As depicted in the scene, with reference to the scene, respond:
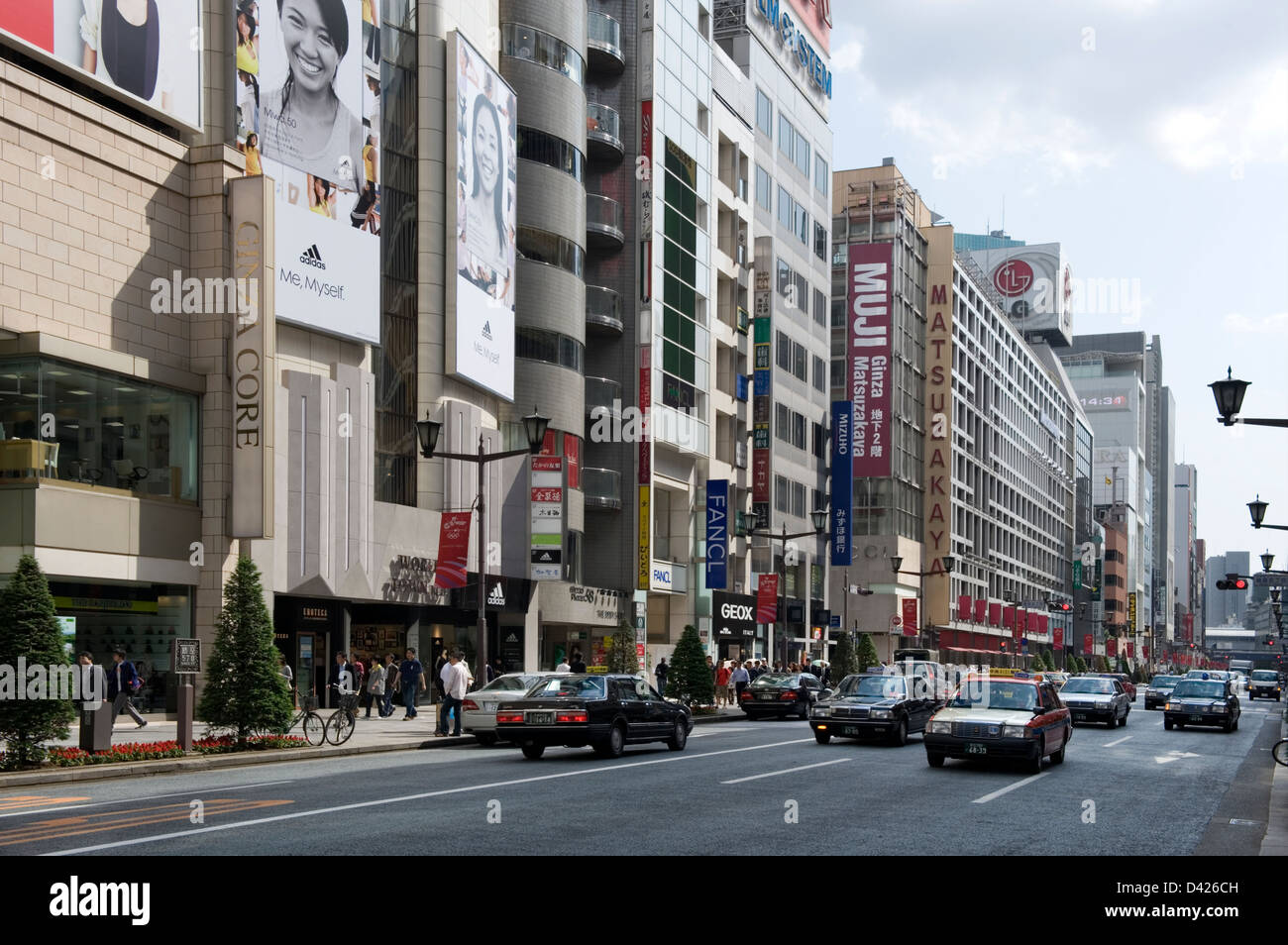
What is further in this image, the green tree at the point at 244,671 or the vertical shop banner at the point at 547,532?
the vertical shop banner at the point at 547,532

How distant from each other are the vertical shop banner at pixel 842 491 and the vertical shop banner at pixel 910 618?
4.56 m

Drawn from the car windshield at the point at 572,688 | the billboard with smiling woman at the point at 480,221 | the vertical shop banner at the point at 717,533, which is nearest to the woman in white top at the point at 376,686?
the billboard with smiling woman at the point at 480,221

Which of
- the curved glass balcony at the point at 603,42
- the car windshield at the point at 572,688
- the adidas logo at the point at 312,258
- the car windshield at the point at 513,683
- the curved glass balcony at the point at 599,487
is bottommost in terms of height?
the car windshield at the point at 513,683

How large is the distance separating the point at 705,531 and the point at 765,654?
487 inches

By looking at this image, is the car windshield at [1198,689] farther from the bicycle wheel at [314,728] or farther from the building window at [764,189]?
the building window at [764,189]

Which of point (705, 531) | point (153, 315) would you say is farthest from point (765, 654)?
point (153, 315)

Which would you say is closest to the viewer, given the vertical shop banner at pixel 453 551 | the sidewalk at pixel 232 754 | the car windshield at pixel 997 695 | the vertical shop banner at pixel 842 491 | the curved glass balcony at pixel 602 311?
the sidewalk at pixel 232 754

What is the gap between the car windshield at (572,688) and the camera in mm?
24719

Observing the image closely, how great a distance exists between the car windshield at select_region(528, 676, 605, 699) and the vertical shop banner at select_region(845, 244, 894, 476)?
6996cm

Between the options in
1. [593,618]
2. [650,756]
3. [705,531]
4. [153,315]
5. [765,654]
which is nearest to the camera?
[650,756]

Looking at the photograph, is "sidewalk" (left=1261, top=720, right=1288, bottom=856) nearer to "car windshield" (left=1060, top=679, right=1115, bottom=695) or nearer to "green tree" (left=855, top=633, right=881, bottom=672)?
"car windshield" (left=1060, top=679, right=1115, bottom=695)

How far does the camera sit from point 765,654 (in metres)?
76.5
